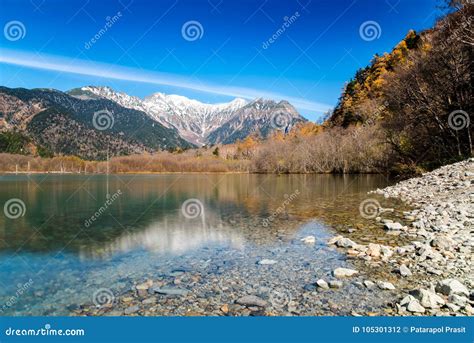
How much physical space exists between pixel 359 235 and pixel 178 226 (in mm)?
8883

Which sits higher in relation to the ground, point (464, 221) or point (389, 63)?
point (389, 63)

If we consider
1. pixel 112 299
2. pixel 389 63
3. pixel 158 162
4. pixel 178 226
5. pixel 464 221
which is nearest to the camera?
pixel 112 299

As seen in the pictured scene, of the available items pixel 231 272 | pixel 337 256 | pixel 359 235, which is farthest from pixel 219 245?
pixel 359 235

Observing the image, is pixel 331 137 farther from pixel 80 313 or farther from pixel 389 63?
pixel 80 313

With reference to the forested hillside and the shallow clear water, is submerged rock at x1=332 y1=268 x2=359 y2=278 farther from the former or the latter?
the forested hillside

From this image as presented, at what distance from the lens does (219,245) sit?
1235cm

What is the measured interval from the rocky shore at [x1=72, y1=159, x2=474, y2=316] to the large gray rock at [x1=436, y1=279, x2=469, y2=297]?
0.02m

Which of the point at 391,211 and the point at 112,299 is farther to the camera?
the point at 391,211

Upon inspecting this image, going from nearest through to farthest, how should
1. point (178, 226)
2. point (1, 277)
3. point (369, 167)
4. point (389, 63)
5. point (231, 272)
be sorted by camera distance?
point (231, 272)
point (1, 277)
point (178, 226)
point (369, 167)
point (389, 63)

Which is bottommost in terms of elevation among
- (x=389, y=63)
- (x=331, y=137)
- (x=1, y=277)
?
(x=1, y=277)
